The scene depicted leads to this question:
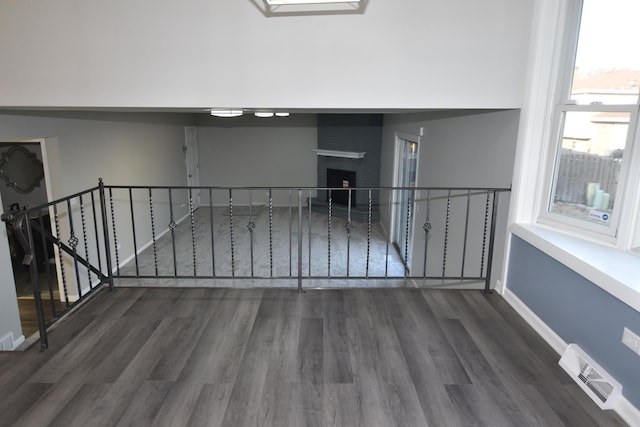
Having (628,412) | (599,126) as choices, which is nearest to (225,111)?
(599,126)

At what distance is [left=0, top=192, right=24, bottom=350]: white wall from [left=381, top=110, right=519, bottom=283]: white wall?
4354 millimetres

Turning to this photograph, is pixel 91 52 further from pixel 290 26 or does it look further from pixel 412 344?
pixel 412 344

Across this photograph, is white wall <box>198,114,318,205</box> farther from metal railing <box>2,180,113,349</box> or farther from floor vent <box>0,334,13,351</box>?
floor vent <box>0,334,13,351</box>

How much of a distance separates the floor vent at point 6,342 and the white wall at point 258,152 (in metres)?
6.46

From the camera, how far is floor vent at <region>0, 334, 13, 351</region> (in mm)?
3874

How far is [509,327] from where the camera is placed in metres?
2.73

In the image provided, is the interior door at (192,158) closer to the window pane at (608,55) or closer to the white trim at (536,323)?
the white trim at (536,323)

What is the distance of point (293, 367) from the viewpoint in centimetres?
→ 229

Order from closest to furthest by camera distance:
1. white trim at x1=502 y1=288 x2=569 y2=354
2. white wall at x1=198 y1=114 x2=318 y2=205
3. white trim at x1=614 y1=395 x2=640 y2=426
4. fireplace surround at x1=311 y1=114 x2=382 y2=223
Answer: white trim at x1=614 y1=395 x2=640 y2=426 → white trim at x1=502 y1=288 x2=569 y2=354 → fireplace surround at x1=311 y1=114 x2=382 y2=223 → white wall at x1=198 y1=114 x2=318 y2=205

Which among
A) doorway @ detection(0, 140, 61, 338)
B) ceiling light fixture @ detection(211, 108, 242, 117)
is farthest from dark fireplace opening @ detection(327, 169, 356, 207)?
doorway @ detection(0, 140, 61, 338)

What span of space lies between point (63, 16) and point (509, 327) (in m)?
3.70

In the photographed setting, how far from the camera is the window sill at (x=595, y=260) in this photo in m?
1.93

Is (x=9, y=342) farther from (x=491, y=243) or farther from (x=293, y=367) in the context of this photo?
(x=491, y=243)

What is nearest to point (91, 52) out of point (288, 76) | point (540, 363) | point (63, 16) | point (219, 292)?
point (63, 16)
